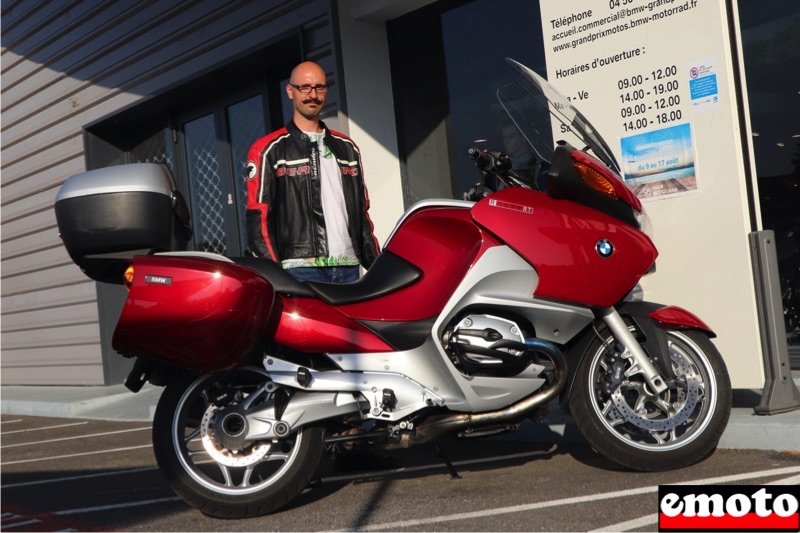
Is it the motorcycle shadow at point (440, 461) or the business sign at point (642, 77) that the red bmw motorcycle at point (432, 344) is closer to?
the motorcycle shadow at point (440, 461)

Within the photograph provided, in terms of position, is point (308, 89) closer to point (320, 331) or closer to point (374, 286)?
point (374, 286)

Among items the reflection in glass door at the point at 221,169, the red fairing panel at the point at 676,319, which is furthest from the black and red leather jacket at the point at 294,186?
the reflection in glass door at the point at 221,169

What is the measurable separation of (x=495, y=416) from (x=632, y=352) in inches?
25.5

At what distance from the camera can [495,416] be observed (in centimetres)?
382

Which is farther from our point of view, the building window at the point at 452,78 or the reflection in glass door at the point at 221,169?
the reflection in glass door at the point at 221,169

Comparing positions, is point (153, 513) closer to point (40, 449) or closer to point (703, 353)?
point (703, 353)

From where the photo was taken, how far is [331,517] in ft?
12.2

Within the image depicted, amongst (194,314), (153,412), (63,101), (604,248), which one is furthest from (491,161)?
(63,101)

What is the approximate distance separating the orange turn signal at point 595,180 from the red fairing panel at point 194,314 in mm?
1411

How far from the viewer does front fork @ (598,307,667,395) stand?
152 inches

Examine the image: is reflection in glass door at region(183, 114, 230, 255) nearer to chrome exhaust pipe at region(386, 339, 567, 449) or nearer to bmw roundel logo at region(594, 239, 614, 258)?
chrome exhaust pipe at region(386, 339, 567, 449)

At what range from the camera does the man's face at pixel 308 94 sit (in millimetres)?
4816

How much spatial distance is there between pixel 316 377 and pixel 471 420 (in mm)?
666

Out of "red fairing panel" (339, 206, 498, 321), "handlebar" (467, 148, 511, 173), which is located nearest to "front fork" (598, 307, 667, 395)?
"red fairing panel" (339, 206, 498, 321)
